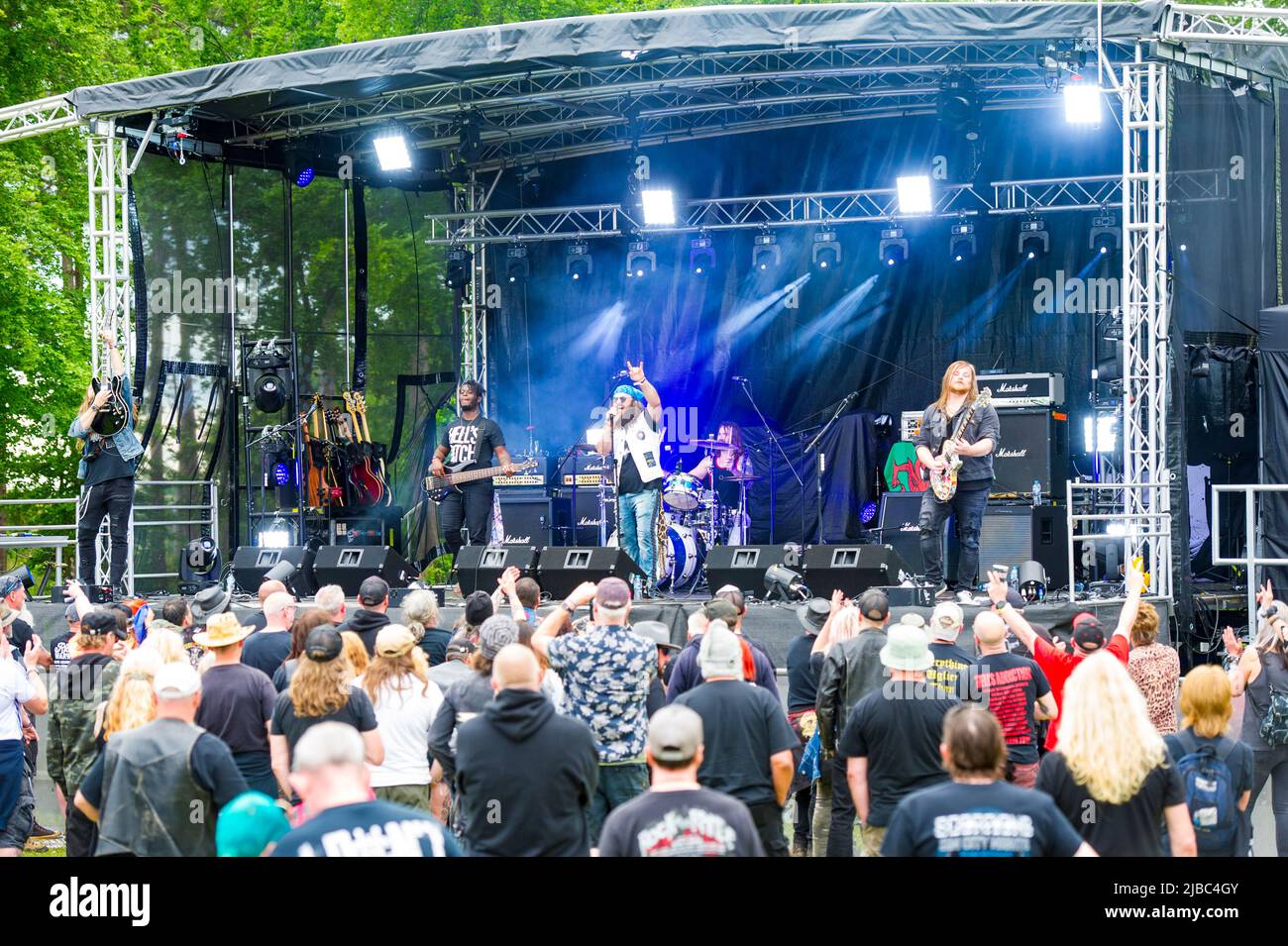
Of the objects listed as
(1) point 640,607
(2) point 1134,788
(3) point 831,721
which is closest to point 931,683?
(3) point 831,721

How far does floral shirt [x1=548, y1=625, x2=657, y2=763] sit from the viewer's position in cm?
Answer: 609

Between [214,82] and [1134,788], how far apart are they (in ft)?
38.5

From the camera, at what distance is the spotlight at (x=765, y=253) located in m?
16.8

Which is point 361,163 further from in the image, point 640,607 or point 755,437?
point 640,607

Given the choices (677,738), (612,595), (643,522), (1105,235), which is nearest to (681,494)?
(643,522)

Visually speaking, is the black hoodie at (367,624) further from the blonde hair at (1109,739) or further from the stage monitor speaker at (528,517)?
the stage monitor speaker at (528,517)

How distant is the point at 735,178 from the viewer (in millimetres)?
17500

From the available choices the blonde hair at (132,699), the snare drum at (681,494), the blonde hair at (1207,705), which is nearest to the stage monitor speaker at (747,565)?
the snare drum at (681,494)

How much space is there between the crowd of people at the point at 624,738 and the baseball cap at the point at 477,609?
0.02 metres

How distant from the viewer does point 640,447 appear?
12.2m

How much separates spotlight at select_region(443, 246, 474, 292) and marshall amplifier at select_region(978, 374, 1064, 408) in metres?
6.50

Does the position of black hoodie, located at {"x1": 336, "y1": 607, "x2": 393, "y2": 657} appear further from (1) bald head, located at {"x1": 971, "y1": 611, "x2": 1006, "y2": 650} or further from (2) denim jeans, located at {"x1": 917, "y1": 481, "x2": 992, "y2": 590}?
(2) denim jeans, located at {"x1": 917, "y1": 481, "x2": 992, "y2": 590}

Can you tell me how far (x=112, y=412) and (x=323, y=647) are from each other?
8.13 m
